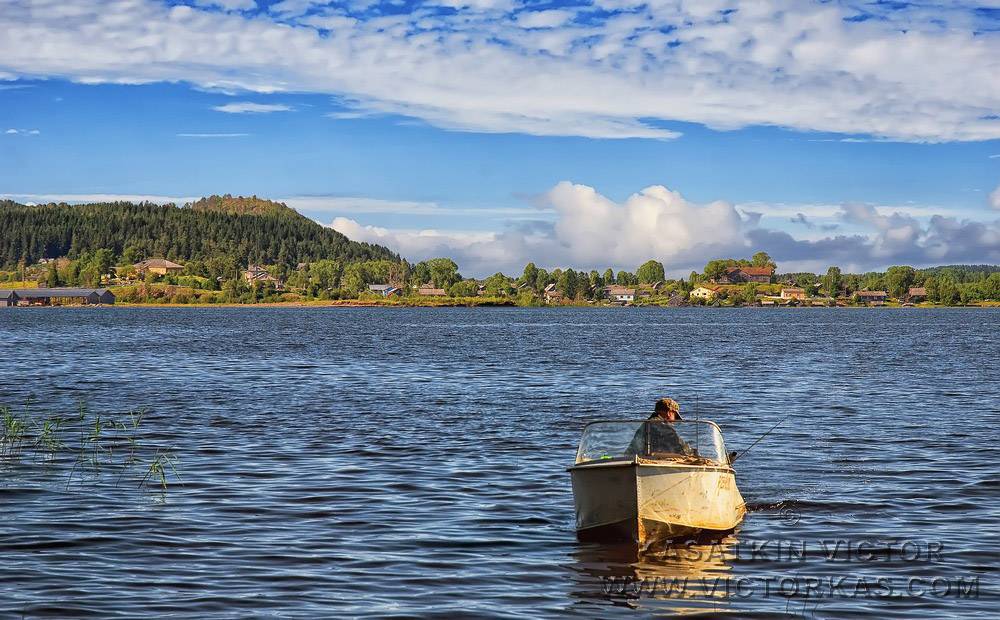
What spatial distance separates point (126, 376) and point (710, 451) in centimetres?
4958

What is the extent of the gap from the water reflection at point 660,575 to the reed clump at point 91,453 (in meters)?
11.5

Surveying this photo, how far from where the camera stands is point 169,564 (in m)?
18.7

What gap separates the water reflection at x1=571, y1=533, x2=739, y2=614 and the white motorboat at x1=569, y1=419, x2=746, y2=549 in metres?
0.29

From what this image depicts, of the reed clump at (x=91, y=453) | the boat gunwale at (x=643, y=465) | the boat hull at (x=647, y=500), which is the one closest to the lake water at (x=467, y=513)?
the boat hull at (x=647, y=500)

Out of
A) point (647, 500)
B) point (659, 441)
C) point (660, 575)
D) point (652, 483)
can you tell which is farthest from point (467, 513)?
point (660, 575)

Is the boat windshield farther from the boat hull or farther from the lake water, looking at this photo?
the lake water

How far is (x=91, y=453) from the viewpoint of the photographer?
31.2m

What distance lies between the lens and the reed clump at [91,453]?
2742 centimetres

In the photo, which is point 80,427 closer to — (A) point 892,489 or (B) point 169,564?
(B) point 169,564

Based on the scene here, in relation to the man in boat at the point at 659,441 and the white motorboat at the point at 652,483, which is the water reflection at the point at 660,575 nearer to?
the white motorboat at the point at 652,483

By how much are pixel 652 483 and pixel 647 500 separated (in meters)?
0.34

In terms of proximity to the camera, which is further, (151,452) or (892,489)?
(151,452)

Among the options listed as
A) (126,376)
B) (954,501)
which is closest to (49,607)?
(954,501)

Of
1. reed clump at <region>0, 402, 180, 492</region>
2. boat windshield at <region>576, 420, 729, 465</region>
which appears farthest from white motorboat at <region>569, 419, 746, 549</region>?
reed clump at <region>0, 402, 180, 492</region>
